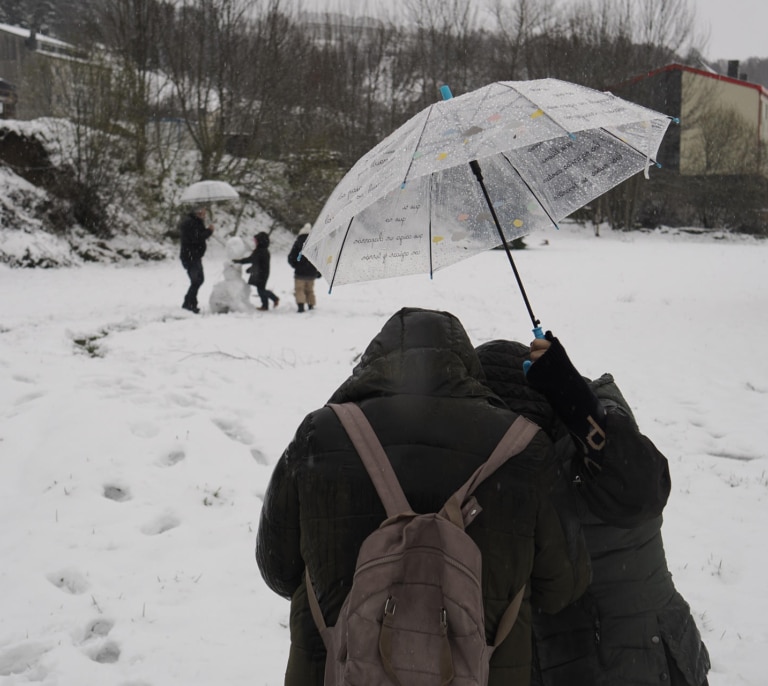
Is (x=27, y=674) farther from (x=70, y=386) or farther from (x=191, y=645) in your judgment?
(x=70, y=386)

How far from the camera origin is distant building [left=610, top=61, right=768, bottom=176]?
36094 mm

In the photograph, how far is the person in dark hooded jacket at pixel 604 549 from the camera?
184cm

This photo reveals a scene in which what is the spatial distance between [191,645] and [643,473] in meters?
2.75

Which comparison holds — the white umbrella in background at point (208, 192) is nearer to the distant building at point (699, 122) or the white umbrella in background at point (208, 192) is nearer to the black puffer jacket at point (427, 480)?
the black puffer jacket at point (427, 480)

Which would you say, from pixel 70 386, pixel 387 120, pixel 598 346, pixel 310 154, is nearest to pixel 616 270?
pixel 598 346

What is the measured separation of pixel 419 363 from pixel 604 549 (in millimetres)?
820

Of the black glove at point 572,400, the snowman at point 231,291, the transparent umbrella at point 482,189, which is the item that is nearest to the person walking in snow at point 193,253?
the snowman at point 231,291

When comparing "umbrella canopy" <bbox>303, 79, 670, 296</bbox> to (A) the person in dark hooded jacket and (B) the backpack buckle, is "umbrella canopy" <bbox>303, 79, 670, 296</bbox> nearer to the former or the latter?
(A) the person in dark hooded jacket

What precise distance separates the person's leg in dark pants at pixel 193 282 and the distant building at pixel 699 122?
30088 mm

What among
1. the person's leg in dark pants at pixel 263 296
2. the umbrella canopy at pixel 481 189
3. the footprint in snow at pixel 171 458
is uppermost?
the umbrella canopy at pixel 481 189

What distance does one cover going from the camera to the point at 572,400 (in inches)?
72.3

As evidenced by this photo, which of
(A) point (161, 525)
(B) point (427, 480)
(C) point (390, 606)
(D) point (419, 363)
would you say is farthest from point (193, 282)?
(C) point (390, 606)

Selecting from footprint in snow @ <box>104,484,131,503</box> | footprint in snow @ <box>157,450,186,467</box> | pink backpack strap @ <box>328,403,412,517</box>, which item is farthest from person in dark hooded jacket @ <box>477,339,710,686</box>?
footprint in snow @ <box>157,450,186,467</box>

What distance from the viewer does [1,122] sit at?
21.1 m
